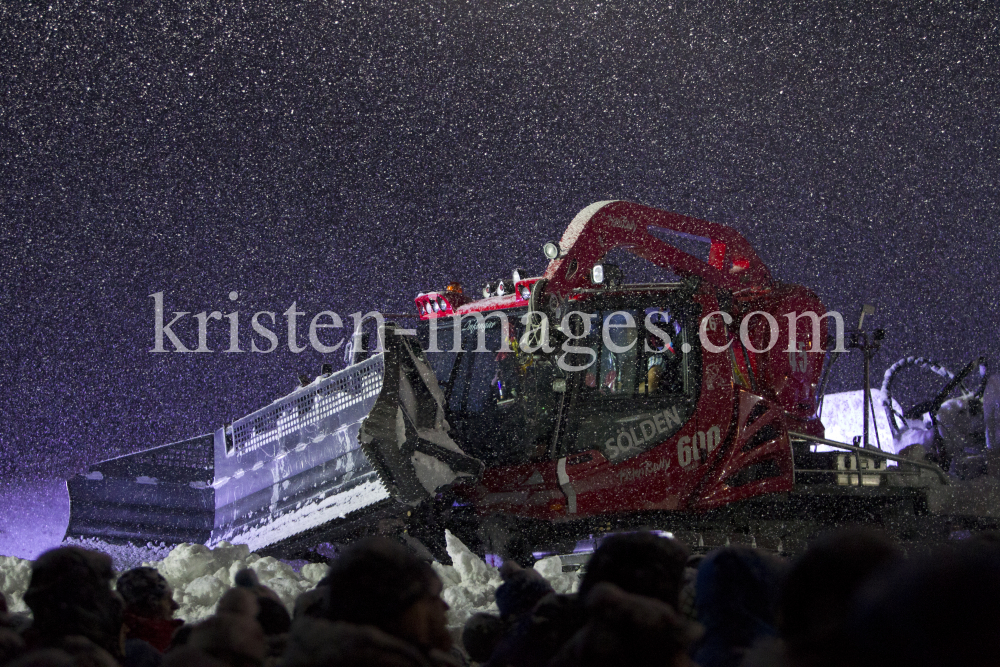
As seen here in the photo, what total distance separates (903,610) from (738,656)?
127 cm

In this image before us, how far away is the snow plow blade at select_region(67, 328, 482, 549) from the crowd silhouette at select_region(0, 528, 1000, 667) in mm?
3543

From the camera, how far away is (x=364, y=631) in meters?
2.12

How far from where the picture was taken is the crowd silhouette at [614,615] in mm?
1398

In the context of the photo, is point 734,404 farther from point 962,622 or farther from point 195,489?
point 962,622

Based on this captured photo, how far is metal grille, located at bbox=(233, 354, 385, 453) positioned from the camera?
7895 millimetres

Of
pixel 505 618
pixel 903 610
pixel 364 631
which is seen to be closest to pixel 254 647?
pixel 364 631

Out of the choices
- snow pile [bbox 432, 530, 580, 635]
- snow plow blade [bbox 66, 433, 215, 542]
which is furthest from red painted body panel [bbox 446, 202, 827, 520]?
snow plow blade [bbox 66, 433, 215, 542]

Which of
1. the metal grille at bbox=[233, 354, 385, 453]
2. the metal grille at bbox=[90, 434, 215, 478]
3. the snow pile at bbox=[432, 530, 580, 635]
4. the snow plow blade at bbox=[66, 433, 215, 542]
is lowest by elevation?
the snow pile at bbox=[432, 530, 580, 635]

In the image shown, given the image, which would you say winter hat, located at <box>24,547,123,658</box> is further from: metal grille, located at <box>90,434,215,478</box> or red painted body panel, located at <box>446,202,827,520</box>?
metal grille, located at <box>90,434,215,478</box>

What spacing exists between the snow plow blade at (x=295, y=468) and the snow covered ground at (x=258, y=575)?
0.67 m

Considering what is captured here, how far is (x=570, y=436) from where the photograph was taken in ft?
25.2

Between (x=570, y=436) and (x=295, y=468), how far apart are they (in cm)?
259

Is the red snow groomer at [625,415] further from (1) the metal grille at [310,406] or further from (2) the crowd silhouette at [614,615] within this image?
(2) the crowd silhouette at [614,615]

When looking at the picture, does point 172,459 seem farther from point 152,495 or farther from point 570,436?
point 570,436
